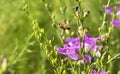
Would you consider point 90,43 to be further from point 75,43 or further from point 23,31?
point 23,31

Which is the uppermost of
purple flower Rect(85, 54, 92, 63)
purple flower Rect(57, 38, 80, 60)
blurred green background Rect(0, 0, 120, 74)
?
blurred green background Rect(0, 0, 120, 74)

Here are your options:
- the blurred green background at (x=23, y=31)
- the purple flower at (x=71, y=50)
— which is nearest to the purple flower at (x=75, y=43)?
the purple flower at (x=71, y=50)

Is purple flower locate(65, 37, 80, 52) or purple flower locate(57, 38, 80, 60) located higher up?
purple flower locate(65, 37, 80, 52)

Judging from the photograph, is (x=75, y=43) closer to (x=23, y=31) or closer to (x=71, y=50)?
(x=71, y=50)

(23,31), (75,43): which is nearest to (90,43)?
(75,43)

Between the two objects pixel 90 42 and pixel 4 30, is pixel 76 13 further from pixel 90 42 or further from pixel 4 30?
pixel 4 30

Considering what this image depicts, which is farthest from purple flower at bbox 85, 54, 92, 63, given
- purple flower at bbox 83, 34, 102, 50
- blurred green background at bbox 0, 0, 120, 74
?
blurred green background at bbox 0, 0, 120, 74

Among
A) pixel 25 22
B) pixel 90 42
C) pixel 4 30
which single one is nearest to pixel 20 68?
pixel 4 30

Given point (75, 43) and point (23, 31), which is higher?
point (23, 31)

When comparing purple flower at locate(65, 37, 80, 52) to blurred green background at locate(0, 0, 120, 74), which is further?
blurred green background at locate(0, 0, 120, 74)

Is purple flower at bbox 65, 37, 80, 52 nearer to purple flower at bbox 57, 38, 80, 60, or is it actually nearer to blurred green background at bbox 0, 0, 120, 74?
purple flower at bbox 57, 38, 80, 60

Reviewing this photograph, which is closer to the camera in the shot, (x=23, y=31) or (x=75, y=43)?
(x=75, y=43)
